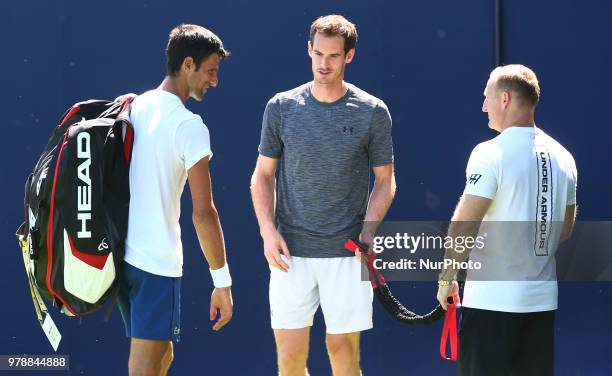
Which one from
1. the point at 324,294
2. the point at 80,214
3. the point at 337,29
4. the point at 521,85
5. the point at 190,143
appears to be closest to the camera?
the point at 80,214

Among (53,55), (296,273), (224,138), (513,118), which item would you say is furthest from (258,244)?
(513,118)

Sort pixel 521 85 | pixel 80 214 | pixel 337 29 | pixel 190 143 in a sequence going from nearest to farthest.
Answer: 1. pixel 80 214
2. pixel 190 143
3. pixel 521 85
4. pixel 337 29

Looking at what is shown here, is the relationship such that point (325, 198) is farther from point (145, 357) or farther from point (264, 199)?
point (145, 357)

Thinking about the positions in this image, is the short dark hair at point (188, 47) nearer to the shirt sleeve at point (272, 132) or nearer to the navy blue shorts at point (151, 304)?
the shirt sleeve at point (272, 132)

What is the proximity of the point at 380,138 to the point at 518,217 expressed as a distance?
2.65 ft

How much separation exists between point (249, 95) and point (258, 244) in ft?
2.76

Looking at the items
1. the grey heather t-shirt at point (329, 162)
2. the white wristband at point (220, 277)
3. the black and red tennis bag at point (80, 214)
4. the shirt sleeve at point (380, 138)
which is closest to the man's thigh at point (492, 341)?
the grey heather t-shirt at point (329, 162)

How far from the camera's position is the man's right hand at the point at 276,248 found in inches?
190

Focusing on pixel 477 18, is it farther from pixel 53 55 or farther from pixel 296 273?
pixel 53 55

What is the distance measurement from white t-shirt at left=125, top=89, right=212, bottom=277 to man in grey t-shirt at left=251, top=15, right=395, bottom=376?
632 millimetres

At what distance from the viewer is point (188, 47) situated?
4.48 meters

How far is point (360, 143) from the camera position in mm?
4812

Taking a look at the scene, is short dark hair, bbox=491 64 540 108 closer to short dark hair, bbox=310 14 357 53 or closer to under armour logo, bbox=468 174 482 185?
under armour logo, bbox=468 174 482 185

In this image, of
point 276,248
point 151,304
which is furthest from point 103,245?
point 276,248
